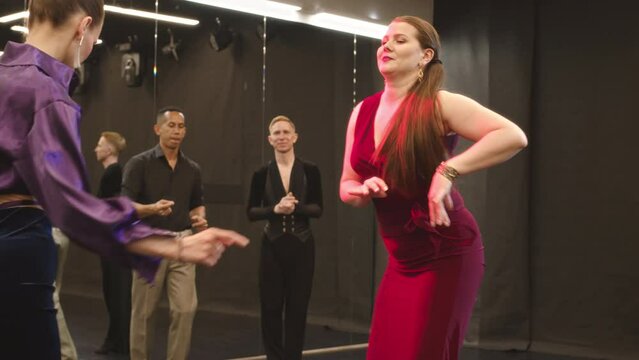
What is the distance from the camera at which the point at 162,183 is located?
4965mm

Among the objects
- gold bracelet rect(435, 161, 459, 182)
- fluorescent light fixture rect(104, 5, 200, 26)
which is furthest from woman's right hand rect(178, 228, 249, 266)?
fluorescent light fixture rect(104, 5, 200, 26)

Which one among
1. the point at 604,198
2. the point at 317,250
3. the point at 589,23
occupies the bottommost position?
the point at 317,250

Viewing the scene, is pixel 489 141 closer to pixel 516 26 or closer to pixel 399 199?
pixel 399 199

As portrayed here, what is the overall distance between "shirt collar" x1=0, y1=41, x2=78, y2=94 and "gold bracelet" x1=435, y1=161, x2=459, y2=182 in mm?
1214

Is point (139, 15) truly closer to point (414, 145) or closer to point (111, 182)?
point (111, 182)

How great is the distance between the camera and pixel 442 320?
2551mm

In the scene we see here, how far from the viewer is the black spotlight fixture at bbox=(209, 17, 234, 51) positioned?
19.1 feet

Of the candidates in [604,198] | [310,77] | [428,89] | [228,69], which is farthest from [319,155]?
[428,89]

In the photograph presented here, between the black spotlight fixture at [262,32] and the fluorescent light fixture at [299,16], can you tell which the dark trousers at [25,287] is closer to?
the fluorescent light fixture at [299,16]

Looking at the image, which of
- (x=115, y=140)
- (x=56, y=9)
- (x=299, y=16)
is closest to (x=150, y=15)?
(x=115, y=140)

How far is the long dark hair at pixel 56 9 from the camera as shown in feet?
5.41

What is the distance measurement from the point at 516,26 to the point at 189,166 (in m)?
3.25

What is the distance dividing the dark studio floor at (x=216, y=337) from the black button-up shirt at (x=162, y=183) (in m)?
0.58

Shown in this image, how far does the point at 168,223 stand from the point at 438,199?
281 cm
